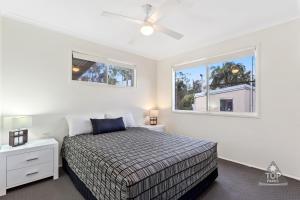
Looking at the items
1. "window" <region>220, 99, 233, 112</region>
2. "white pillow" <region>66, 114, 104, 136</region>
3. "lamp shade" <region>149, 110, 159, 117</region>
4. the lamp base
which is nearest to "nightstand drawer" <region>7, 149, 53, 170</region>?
the lamp base

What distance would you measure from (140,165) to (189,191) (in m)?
0.77

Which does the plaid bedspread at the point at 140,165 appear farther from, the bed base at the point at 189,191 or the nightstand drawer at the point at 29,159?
the nightstand drawer at the point at 29,159

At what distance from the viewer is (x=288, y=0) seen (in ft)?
7.13

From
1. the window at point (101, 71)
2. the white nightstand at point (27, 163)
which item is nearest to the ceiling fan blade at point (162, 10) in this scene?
the window at point (101, 71)

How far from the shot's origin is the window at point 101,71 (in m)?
3.39

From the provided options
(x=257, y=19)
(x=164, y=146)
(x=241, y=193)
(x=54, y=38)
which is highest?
(x=257, y=19)

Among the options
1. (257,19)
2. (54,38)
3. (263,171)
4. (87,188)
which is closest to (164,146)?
(87,188)

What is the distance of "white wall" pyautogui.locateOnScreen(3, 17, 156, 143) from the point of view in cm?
261

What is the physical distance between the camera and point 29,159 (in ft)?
7.66

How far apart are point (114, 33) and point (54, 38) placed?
1101 mm

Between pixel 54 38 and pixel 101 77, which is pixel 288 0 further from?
pixel 54 38

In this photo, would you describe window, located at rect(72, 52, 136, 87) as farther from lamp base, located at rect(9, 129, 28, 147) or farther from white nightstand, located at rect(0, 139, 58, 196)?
white nightstand, located at rect(0, 139, 58, 196)

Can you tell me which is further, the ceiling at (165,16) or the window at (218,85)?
the window at (218,85)

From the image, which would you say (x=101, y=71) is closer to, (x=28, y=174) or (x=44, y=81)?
(x=44, y=81)
